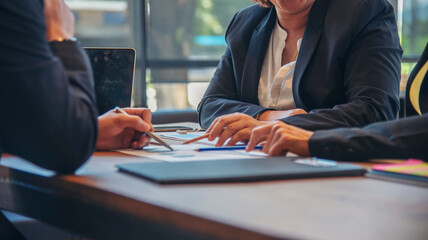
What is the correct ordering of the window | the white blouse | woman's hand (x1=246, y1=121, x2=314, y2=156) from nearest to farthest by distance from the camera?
woman's hand (x1=246, y1=121, x2=314, y2=156)
the white blouse
the window

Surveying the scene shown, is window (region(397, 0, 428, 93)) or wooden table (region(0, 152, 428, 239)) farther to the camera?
window (region(397, 0, 428, 93))

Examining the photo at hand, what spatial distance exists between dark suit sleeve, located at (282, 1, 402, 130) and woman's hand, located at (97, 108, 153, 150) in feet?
1.64

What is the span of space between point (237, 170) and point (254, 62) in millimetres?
1257

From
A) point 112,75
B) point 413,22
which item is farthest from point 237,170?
point 413,22

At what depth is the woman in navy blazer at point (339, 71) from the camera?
176 centimetres

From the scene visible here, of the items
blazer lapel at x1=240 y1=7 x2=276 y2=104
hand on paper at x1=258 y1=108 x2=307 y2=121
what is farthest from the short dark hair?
hand on paper at x1=258 y1=108 x2=307 y2=121

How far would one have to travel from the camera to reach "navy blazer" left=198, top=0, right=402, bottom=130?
1755mm

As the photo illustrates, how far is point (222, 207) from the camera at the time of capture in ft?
2.35

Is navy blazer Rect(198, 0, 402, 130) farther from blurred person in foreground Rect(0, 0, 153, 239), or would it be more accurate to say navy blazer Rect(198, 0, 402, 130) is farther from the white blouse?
blurred person in foreground Rect(0, 0, 153, 239)

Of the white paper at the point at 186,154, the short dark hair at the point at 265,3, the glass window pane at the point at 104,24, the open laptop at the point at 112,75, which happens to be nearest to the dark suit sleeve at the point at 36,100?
the white paper at the point at 186,154

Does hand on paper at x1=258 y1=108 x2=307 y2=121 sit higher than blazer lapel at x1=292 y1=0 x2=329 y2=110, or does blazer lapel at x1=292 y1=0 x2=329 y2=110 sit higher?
blazer lapel at x1=292 y1=0 x2=329 y2=110

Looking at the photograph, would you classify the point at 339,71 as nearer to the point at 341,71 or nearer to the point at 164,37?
the point at 341,71

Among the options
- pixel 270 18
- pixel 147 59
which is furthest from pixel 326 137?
pixel 147 59

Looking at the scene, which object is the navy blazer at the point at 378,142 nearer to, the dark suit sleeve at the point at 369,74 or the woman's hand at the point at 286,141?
the woman's hand at the point at 286,141
